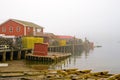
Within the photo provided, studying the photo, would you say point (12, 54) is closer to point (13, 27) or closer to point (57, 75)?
point (13, 27)

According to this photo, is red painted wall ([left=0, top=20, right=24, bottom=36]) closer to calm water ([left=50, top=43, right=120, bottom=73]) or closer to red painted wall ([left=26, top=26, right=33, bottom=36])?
red painted wall ([left=26, top=26, right=33, bottom=36])

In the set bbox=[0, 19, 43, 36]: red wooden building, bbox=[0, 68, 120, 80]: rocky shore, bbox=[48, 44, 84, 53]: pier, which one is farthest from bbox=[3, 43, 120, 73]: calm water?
bbox=[0, 19, 43, 36]: red wooden building

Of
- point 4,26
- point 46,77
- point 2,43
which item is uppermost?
point 4,26

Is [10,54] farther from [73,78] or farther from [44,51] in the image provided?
[73,78]

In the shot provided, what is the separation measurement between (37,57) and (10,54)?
4499 millimetres

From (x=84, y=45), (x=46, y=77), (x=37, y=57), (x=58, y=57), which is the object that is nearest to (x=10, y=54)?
(x=37, y=57)

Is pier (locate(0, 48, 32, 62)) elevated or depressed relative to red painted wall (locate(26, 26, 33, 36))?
depressed

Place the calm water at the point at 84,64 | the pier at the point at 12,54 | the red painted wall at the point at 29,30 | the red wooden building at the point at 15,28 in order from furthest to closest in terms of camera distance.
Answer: the red painted wall at the point at 29,30 < the red wooden building at the point at 15,28 < the pier at the point at 12,54 < the calm water at the point at 84,64

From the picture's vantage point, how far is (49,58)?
1622 inches

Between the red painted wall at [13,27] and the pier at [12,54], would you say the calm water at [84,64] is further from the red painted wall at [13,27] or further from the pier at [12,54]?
the red painted wall at [13,27]

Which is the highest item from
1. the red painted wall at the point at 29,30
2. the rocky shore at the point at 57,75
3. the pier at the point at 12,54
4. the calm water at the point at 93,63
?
the red painted wall at the point at 29,30

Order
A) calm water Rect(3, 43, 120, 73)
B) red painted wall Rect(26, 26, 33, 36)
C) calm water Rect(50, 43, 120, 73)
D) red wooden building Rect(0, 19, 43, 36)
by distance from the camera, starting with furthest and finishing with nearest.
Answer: red painted wall Rect(26, 26, 33, 36) → red wooden building Rect(0, 19, 43, 36) → calm water Rect(50, 43, 120, 73) → calm water Rect(3, 43, 120, 73)


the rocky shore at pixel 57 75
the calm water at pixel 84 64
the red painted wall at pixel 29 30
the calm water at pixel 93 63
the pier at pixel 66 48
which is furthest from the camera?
the pier at pixel 66 48

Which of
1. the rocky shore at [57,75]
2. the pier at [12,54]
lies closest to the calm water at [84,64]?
the pier at [12,54]
